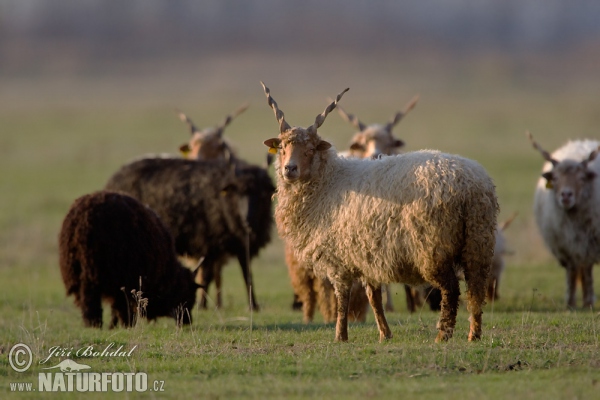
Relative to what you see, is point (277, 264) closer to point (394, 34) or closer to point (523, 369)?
point (523, 369)

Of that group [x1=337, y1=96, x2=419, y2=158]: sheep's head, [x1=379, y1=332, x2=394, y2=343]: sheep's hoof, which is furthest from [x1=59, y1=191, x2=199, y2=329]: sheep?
[x1=337, y1=96, x2=419, y2=158]: sheep's head

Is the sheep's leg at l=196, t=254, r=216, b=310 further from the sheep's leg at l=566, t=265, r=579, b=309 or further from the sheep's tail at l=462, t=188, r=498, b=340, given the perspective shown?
the sheep's tail at l=462, t=188, r=498, b=340

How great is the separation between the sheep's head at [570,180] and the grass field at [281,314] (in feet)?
5.25

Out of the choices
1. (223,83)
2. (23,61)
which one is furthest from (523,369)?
(23,61)

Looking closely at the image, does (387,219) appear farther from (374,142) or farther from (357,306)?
(374,142)

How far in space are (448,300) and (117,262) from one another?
4.26 meters

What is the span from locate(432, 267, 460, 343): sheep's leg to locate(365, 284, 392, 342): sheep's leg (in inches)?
25.9

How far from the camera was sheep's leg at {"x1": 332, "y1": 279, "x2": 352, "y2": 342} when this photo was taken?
8930mm

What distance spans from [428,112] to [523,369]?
5651 centimetres

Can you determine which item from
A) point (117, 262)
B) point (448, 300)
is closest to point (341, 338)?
point (448, 300)

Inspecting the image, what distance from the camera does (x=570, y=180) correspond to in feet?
43.4

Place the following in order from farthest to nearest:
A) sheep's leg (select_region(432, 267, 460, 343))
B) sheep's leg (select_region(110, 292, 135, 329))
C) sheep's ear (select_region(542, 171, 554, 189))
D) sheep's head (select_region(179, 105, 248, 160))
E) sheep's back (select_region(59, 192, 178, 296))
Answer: sheep's head (select_region(179, 105, 248, 160))
sheep's ear (select_region(542, 171, 554, 189))
sheep's leg (select_region(110, 292, 135, 329))
sheep's back (select_region(59, 192, 178, 296))
sheep's leg (select_region(432, 267, 460, 343))

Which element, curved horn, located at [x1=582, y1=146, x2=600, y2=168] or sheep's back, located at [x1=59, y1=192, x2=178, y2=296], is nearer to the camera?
sheep's back, located at [x1=59, y1=192, x2=178, y2=296]

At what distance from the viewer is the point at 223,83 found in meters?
104
